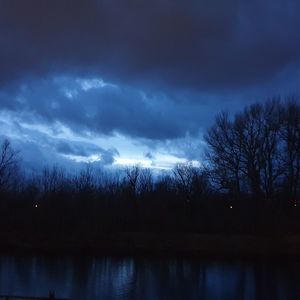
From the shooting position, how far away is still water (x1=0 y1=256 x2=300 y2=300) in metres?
32.5

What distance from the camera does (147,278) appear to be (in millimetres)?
39906

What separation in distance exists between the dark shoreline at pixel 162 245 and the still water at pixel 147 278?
6.15 metres

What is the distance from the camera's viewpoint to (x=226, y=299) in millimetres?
31562

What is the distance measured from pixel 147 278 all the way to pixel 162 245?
22.9 meters

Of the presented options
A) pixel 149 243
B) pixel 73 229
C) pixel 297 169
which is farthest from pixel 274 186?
pixel 73 229

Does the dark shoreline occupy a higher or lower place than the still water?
higher

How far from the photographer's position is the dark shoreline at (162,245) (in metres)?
58.6

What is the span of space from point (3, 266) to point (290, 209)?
39.6m

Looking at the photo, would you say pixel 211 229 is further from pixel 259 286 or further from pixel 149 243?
pixel 259 286

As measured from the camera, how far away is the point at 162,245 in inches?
2469

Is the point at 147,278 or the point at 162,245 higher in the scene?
the point at 162,245

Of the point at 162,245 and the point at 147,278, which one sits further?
the point at 162,245

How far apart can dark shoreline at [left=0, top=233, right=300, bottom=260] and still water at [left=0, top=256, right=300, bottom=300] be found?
6.15m

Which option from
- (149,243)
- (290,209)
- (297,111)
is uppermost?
(297,111)
